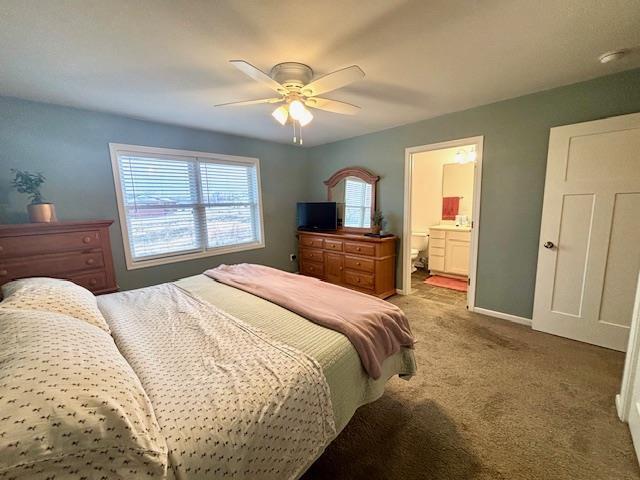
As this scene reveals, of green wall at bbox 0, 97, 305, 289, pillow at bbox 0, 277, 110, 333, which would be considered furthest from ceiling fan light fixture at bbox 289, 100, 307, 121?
green wall at bbox 0, 97, 305, 289

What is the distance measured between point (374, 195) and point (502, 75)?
2.01 metres

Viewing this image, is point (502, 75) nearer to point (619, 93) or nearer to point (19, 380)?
point (619, 93)

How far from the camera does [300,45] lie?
1654mm

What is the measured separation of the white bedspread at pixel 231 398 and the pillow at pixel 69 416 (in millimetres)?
93

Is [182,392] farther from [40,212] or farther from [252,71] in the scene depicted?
[40,212]

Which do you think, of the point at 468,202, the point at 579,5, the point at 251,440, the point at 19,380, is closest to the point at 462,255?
the point at 468,202

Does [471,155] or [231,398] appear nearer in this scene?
[231,398]

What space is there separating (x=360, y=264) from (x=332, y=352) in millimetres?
2481

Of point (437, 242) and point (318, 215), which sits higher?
point (318, 215)

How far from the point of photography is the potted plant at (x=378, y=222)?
3.80 m

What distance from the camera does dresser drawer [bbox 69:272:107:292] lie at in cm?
229

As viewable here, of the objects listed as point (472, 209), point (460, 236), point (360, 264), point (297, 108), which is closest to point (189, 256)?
point (360, 264)

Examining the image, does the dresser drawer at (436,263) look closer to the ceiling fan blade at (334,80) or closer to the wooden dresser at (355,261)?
the wooden dresser at (355,261)

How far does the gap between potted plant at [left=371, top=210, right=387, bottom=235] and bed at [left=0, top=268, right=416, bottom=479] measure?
2.40 m
